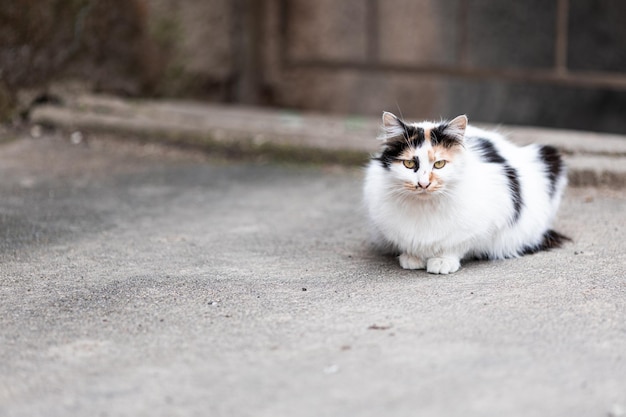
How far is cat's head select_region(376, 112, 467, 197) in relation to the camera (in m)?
3.28

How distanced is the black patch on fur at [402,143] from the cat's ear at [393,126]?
0.01 meters

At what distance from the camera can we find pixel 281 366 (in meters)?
2.53

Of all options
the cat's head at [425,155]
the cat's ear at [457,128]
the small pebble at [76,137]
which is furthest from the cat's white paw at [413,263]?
the small pebble at [76,137]

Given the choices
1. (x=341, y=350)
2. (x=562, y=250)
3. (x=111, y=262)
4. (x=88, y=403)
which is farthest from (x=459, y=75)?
(x=88, y=403)

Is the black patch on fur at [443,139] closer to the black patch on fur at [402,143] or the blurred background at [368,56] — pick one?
the black patch on fur at [402,143]

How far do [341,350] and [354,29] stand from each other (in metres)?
5.07

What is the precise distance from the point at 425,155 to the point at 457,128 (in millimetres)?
174

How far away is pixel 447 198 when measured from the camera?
3.37 m

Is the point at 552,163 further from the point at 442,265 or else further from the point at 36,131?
the point at 36,131

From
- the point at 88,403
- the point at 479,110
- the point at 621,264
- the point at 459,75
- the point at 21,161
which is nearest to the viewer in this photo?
the point at 88,403

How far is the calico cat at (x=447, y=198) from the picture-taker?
3.32 meters

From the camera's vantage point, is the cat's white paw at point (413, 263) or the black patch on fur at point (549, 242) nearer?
the cat's white paw at point (413, 263)

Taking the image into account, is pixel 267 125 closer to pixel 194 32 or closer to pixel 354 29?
pixel 194 32

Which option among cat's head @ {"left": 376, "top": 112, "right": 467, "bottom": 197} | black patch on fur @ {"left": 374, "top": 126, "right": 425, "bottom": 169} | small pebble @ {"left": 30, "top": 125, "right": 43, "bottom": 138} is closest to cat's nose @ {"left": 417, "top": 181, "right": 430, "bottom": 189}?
cat's head @ {"left": 376, "top": 112, "right": 467, "bottom": 197}
